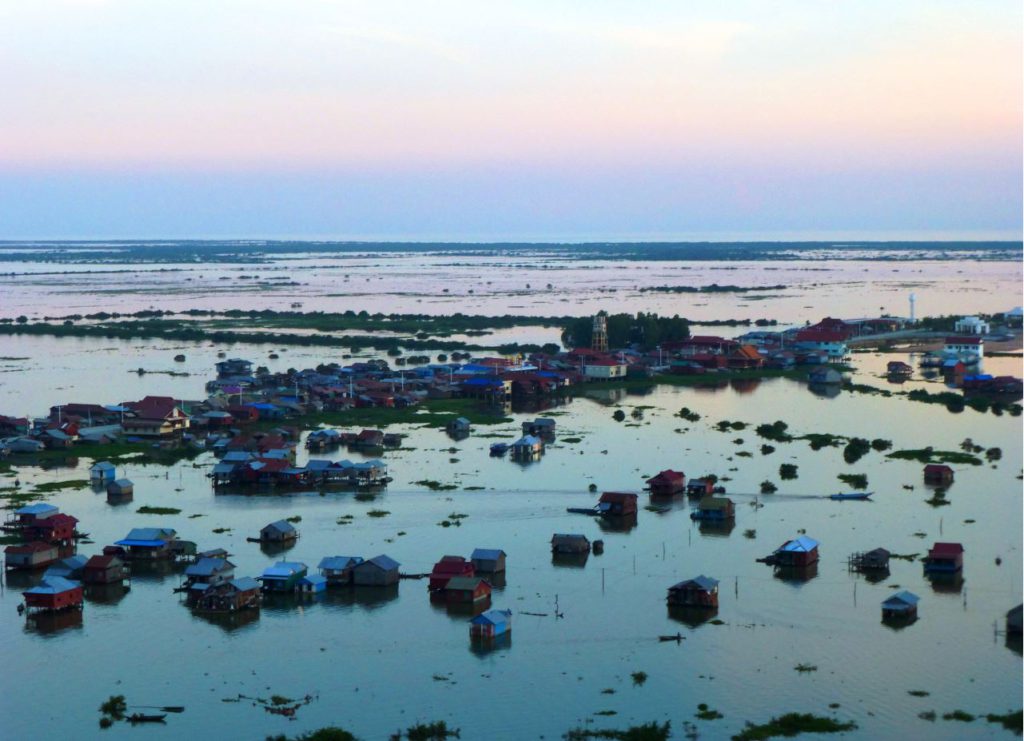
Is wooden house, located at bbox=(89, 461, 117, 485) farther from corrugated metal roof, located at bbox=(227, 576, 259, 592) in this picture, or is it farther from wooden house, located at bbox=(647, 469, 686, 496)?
wooden house, located at bbox=(647, 469, 686, 496)

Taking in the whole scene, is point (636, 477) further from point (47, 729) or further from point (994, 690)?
point (47, 729)

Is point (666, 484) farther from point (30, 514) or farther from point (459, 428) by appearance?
point (30, 514)

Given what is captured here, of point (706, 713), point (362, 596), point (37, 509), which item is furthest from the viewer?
point (37, 509)

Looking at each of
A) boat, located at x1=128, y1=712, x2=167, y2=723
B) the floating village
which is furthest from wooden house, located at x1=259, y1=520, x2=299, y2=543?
boat, located at x1=128, y1=712, x2=167, y2=723

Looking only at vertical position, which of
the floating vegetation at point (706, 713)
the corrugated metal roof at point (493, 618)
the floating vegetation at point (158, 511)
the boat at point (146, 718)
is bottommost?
the floating vegetation at point (706, 713)

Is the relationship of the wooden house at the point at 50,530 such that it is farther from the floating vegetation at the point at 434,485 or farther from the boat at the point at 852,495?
the boat at the point at 852,495

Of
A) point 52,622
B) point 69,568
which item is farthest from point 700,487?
point 52,622

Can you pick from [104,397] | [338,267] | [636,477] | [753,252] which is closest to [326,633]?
[636,477]

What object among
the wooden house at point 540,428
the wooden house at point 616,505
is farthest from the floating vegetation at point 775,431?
the wooden house at point 616,505
